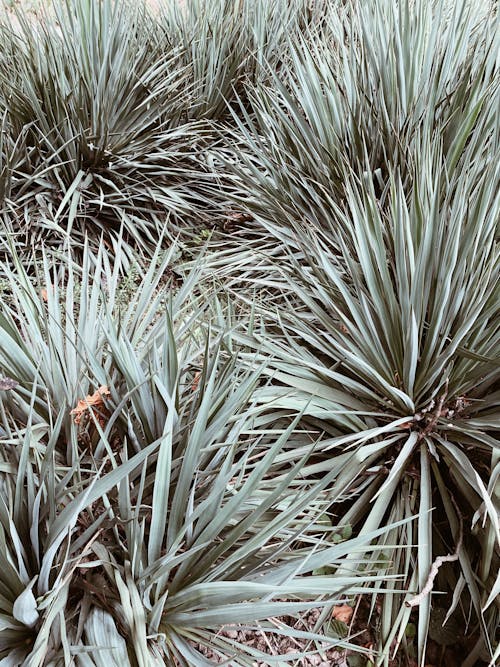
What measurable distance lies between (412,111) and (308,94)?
602mm

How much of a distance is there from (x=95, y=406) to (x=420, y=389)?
102cm

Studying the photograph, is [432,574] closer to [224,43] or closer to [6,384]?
[6,384]

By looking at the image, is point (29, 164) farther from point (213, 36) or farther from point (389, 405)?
point (389, 405)

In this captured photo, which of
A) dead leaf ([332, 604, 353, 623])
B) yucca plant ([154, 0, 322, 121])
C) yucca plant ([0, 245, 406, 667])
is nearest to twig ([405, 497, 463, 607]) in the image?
yucca plant ([0, 245, 406, 667])

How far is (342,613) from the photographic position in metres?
1.69

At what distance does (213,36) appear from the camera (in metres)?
A: 3.83

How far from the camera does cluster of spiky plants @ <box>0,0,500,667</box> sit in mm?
1236

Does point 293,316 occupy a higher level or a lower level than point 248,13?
lower

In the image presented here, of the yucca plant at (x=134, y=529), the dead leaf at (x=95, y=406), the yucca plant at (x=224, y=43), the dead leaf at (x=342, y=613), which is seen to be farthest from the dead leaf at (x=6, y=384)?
the yucca plant at (x=224, y=43)

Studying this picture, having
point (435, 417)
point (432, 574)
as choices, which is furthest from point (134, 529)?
point (435, 417)

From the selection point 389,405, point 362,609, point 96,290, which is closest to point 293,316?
point 389,405

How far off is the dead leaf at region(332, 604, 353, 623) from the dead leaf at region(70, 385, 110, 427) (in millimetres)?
923

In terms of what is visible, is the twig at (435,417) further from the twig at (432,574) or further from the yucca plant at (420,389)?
the twig at (432,574)

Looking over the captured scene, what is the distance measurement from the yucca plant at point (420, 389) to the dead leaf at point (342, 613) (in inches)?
6.0
